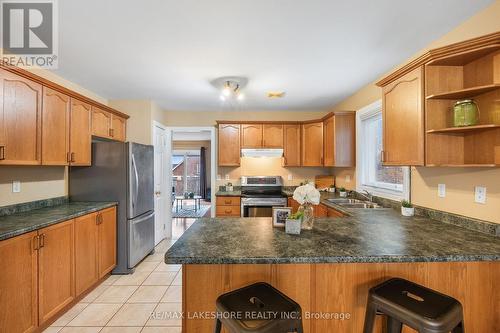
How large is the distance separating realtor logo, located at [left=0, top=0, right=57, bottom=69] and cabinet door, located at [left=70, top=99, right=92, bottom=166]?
0.50m

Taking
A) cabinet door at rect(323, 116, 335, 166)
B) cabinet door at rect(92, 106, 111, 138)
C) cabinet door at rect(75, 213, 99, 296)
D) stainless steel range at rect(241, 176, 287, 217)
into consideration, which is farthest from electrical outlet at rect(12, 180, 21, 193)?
cabinet door at rect(323, 116, 335, 166)

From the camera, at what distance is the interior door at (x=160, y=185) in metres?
4.10

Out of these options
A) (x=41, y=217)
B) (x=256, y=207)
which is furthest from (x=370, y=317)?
(x=256, y=207)

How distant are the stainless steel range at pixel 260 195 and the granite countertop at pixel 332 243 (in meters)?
2.05

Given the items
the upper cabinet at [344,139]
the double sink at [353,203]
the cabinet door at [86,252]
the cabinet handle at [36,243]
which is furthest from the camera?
the upper cabinet at [344,139]

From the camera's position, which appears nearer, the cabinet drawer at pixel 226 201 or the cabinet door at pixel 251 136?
the cabinet drawer at pixel 226 201

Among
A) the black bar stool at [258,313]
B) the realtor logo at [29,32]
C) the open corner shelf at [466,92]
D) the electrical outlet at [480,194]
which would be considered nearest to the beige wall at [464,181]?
the electrical outlet at [480,194]

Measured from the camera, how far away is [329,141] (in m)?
3.85

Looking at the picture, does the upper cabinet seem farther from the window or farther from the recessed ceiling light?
the recessed ceiling light

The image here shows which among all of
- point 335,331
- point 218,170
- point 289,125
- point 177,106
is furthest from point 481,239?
point 177,106

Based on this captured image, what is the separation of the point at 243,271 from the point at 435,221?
1.75 meters

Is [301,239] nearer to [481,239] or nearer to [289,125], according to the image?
[481,239]

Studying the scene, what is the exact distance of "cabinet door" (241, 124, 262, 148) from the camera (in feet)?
14.4

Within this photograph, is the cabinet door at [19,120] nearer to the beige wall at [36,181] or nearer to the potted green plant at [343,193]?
the beige wall at [36,181]
